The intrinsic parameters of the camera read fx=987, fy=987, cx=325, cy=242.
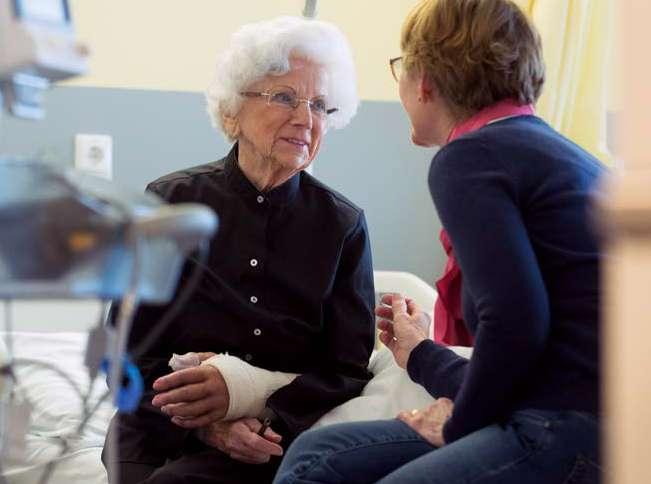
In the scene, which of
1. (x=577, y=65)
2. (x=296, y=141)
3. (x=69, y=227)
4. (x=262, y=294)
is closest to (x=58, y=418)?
(x=262, y=294)

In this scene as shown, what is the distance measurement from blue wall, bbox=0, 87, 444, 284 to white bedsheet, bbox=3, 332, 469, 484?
2.55 feet

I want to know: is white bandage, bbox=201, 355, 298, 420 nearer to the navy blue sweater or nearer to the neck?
the neck

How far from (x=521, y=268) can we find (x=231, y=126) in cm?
96

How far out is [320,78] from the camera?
198 cm

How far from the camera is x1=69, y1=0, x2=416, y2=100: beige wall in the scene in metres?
2.88

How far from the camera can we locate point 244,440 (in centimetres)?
171

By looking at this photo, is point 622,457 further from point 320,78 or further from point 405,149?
point 405,149

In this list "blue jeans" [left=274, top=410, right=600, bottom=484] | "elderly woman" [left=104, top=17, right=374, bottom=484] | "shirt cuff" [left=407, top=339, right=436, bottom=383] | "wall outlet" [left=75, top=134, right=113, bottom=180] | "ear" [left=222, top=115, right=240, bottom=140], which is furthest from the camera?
"wall outlet" [left=75, top=134, right=113, bottom=180]

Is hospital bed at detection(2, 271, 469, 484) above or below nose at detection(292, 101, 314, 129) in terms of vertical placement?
below

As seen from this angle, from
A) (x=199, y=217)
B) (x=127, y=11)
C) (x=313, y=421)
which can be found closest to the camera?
(x=199, y=217)

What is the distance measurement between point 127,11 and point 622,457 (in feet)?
8.23

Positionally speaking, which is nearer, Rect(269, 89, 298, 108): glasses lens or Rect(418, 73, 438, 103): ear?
Rect(418, 73, 438, 103): ear

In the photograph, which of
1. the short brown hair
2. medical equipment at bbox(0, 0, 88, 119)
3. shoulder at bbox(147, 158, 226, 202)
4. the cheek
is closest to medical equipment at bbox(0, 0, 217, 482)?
medical equipment at bbox(0, 0, 88, 119)

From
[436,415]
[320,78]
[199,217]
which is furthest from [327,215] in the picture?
[199,217]
